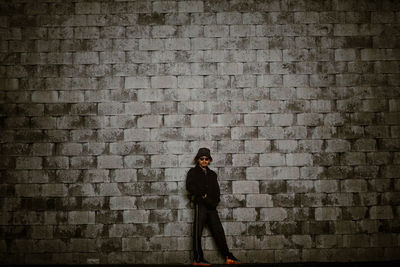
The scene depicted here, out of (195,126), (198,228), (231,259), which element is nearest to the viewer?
(198,228)

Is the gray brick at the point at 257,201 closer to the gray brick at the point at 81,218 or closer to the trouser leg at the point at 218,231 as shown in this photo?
the trouser leg at the point at 218,231

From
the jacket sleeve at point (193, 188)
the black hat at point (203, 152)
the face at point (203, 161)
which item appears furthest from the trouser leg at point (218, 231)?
the black hat at point (203, 152)

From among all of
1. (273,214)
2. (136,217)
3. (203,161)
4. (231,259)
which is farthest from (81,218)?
(273,214)

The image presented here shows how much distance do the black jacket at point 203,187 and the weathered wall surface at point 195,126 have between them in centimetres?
39

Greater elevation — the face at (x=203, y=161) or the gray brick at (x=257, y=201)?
the face at (x=203, y=161)

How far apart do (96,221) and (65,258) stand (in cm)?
82

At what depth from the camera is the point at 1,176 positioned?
595 centimetres

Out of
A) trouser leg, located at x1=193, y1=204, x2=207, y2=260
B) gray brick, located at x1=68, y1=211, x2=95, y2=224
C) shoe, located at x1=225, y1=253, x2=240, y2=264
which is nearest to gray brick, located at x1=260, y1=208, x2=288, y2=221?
shoe, located at x1=225, y1=253, x2=240, y2=264

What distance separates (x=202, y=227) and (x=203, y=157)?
1.15m

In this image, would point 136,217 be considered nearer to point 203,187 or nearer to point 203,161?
point 203,187

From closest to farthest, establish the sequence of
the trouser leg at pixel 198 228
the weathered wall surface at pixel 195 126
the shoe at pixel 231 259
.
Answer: the trouser leg at pixel 198 228 < the shoe at pixel 231 259 < the weathered wall surface at pixel 195 126

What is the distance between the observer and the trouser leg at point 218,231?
548 centimetres

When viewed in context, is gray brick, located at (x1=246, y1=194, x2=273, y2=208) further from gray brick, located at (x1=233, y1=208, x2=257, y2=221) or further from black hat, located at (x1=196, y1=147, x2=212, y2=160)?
black hat, located at (x1=196, y1=147, x2=212, y2=160)

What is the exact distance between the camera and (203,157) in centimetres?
558
